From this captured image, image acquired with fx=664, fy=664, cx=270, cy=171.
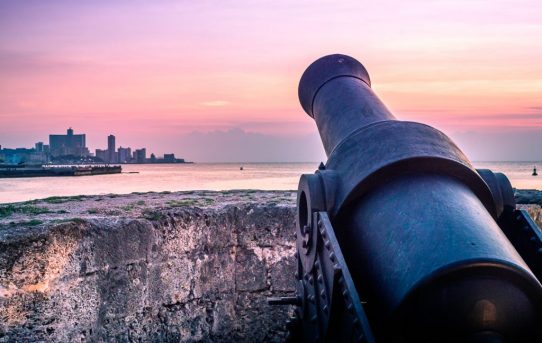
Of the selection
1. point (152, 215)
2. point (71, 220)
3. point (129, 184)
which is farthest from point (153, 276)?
point (129, 184)

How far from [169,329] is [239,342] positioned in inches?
34.2

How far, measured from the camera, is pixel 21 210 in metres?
5.56

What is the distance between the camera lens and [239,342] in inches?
237

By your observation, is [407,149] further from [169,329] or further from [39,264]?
[169,329]

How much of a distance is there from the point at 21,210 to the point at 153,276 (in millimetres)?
1303

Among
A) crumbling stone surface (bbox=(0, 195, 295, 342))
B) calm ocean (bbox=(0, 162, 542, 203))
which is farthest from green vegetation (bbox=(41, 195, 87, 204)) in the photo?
calm ocean (bbox=(0, 162, 542, 203))

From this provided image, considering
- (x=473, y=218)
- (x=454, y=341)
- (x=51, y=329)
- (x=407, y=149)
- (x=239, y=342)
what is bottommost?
(x=239, y=342)

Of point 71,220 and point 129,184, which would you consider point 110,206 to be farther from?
point 129,184

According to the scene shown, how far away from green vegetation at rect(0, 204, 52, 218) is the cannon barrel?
8.08 ft

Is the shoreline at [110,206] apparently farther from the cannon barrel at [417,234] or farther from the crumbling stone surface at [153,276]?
the cannon barrel at [417,234]

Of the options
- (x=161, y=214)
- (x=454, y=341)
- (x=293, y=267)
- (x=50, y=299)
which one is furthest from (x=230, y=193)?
(x=454, y=341)

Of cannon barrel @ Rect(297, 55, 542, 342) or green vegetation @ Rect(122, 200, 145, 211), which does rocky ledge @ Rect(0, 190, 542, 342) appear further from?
cannon barrel @ Rect(297, 55, 542, 342)

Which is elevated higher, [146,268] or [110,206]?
[110,206]

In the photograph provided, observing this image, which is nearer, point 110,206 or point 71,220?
point 71,220
